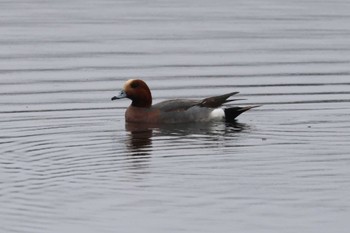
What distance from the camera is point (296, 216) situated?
1299 centimetres

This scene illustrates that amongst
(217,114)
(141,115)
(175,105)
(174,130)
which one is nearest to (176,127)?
(174,130)

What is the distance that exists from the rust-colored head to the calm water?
0.38 metres

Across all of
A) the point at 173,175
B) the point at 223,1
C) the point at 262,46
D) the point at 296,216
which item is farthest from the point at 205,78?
the point at 223,1

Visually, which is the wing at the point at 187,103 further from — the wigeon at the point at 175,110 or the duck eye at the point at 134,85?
the duck eye at the point at 134,85

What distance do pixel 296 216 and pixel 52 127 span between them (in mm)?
6784

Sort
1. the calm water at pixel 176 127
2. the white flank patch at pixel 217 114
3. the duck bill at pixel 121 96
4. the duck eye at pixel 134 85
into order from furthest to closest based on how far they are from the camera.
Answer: the duck eye at pixel 134 85
the duck bill at pixel 121 96
the white flank patch at pixel 217 114
the calm water at pixel 176 127

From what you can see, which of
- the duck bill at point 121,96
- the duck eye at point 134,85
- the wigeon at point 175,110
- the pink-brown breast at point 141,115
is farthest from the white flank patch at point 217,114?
the duck bill at point 121,96

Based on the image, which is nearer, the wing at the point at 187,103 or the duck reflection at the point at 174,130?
the duck reflection at the point at 174,130

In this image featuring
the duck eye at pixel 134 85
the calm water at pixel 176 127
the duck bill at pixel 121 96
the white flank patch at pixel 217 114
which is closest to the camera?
the calm water at pixel 176 127

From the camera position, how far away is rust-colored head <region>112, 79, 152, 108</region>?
2044 centimetres

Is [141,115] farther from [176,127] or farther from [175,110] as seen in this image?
[176,127]

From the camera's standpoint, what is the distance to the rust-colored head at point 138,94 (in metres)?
20.4

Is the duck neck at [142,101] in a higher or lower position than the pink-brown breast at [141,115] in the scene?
higher

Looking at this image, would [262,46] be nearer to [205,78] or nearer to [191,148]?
[205,78]
